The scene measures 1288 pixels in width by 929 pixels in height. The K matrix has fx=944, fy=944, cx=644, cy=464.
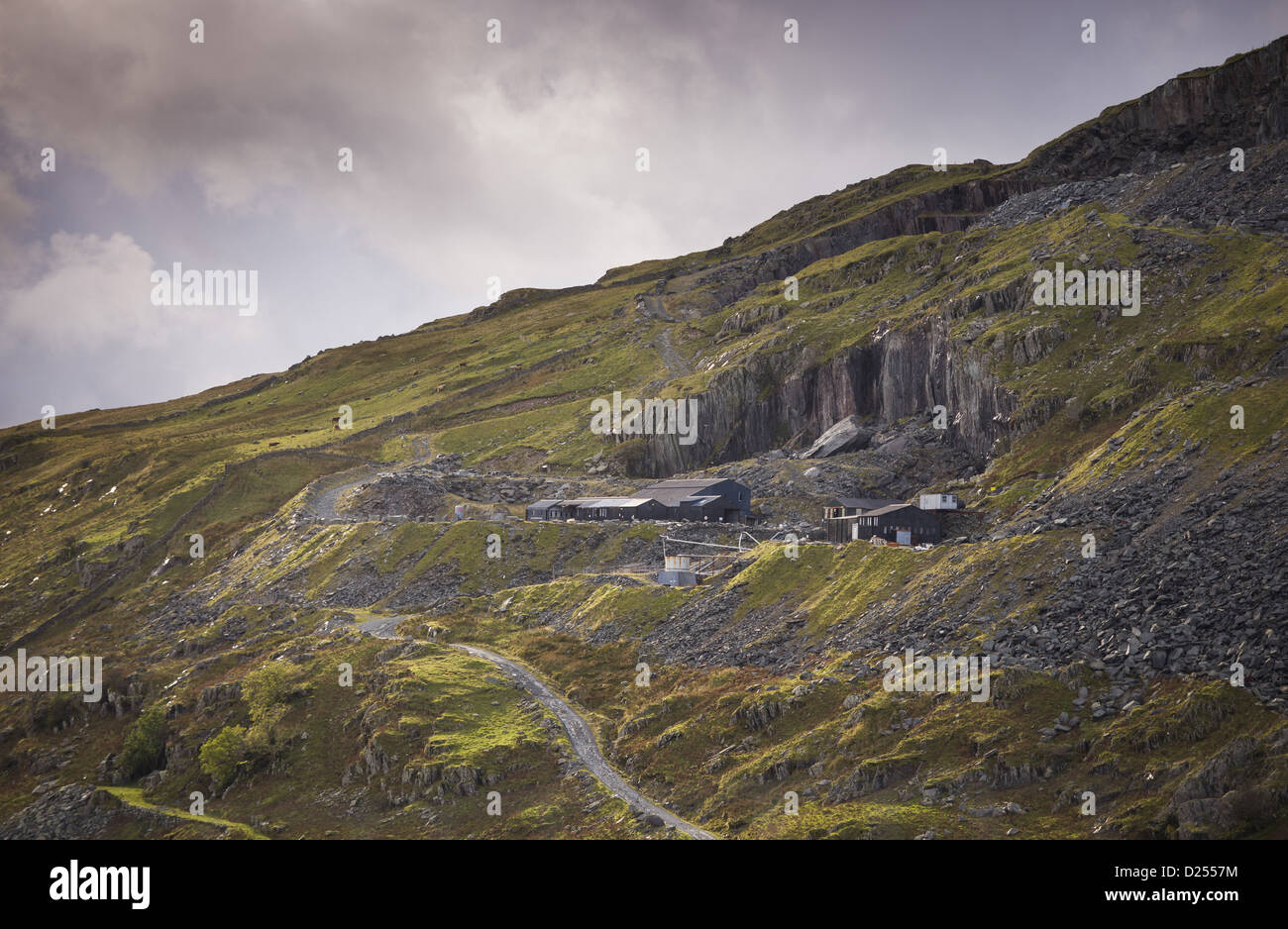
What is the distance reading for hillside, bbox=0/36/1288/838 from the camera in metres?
48.8

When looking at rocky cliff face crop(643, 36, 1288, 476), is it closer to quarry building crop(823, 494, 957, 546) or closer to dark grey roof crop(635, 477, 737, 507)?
quarry building crop(823, 494, 957, 546)

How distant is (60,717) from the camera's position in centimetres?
9050

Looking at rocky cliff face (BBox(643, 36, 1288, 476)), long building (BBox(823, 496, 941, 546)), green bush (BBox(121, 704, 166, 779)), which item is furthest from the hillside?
long building (BBox(823, 496, 941, 546))

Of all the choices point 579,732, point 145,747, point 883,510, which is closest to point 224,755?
point 145,747

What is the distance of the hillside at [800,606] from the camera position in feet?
160

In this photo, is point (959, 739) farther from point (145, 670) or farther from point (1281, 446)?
point (145, 670)

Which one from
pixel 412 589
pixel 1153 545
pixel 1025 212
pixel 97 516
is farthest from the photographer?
pixel 1025 212

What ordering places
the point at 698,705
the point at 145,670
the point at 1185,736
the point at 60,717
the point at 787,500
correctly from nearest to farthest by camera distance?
the point at 1185,736 < the point at 698,705 < the point at 60,717 < the point at 145,670 < the point at 787,500

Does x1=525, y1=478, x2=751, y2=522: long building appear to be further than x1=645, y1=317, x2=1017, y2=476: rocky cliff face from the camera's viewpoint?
No

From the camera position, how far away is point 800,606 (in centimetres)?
7531

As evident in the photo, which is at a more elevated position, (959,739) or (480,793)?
(959,739)

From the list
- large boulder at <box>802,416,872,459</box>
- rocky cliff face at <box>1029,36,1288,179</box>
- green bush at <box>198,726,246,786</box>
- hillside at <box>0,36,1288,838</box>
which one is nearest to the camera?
hillside at <box>0,36,1288,838</box>

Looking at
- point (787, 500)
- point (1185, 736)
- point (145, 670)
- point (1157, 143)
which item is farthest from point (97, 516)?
point (1157, 143)

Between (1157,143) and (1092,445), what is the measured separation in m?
132
